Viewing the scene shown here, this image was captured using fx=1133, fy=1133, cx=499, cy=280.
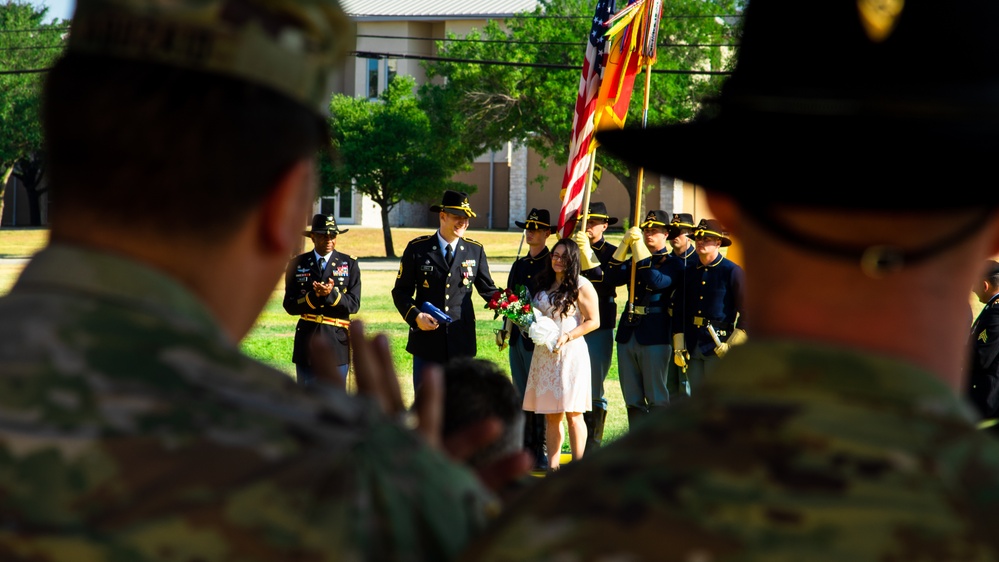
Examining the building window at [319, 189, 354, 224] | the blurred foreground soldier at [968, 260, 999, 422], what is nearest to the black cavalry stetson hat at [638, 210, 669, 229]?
the blurred foreground soldier at [968, 260, 999, 422]

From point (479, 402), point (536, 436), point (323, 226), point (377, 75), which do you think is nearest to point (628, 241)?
point (536, 436)

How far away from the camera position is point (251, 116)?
4.46 ft

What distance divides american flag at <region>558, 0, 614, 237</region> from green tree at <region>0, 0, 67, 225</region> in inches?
1459

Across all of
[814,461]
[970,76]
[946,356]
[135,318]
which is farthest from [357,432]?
[970,76]

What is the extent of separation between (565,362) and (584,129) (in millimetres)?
2824

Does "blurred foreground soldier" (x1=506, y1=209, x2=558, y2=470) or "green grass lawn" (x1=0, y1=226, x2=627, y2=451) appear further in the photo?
"green grass lawn" (x1=0, y1=226, x2=627, y2=451)

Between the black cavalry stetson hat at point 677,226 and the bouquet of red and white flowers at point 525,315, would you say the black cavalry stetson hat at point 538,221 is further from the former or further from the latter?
the black cavalry stetson hat at point 677,226

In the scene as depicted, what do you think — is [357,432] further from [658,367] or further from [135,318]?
[658,367]

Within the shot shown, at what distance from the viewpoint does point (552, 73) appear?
39.8 metres

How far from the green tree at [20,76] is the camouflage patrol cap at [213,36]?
46.2m

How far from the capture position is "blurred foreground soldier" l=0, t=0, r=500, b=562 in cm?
125

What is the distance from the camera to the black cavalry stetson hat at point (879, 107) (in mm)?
1205

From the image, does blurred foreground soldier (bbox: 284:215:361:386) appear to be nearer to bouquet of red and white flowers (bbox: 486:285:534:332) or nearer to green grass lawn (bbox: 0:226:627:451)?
green grass lawn (bbox: 0:226:627:451)

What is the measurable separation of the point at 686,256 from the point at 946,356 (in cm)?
1025
